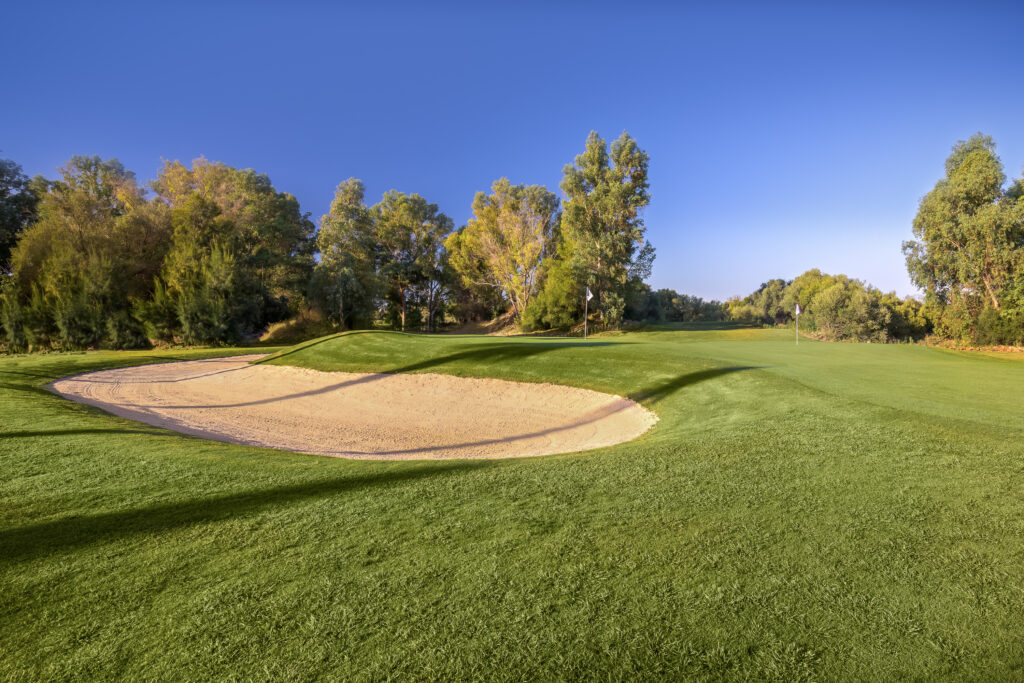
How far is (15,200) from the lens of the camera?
32594 millimetres

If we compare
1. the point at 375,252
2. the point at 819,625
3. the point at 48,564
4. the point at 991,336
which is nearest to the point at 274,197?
the point at 375,252

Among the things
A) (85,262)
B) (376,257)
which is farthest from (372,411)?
(376,257)

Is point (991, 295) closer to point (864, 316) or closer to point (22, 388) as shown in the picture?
point (864, 316)

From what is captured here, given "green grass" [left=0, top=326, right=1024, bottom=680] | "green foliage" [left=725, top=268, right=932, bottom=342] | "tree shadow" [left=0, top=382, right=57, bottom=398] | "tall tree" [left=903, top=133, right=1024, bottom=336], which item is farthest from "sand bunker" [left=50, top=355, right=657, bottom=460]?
"tall tree" [left=903, top=133, right=1024, bottom=336]

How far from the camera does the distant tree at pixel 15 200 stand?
3083cm

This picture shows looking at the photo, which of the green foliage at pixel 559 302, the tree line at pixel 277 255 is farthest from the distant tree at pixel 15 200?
the green foliage at pixel 559 302

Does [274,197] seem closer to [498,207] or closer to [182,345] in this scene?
[182,345]

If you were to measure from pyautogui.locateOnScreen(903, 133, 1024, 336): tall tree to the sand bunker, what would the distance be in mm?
32228

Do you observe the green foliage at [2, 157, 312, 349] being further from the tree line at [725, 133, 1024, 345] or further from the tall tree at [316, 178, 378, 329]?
the tree line at [725, 133, 1024, 345]

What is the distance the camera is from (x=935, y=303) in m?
32.3

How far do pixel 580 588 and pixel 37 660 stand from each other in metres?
2.60

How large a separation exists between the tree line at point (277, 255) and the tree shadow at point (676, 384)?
25477mm

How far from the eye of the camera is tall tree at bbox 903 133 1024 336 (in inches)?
1043

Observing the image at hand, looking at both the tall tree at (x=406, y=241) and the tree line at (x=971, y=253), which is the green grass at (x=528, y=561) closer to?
the tree line at (x=971, y=253)
